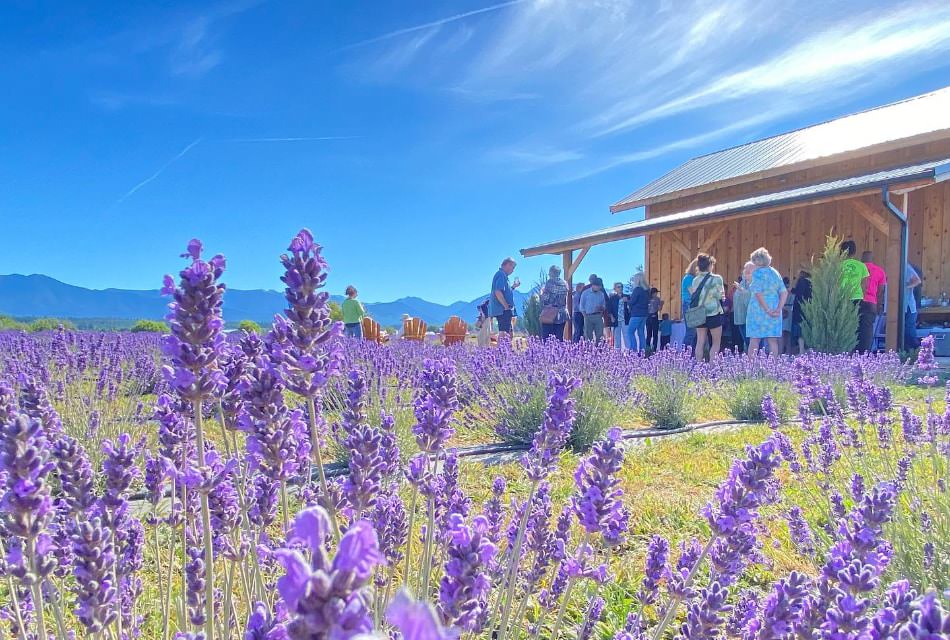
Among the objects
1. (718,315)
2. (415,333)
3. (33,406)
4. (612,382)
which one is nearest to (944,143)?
(718,315)

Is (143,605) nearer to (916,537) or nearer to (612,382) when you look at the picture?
(916,537)

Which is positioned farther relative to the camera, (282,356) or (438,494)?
(438,494)

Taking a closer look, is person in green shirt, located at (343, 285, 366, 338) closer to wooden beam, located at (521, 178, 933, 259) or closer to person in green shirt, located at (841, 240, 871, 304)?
wooden beam, located at (521, 178, 933, 259)

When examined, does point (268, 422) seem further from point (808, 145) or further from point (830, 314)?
point (808, 145)

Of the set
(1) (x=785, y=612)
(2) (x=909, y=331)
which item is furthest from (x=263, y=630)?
(2) (x=909, y=331)

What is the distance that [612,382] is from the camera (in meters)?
4.94

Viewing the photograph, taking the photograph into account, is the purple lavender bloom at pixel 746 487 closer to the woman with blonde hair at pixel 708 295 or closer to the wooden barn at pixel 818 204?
the woman with blonde hair at pixel 708 295

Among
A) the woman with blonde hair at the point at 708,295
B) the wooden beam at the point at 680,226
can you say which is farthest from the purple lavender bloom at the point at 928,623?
the wooden beam at the point at 680,226

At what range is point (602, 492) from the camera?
1.36 m

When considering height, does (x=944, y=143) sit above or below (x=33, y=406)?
above

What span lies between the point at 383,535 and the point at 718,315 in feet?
25.6

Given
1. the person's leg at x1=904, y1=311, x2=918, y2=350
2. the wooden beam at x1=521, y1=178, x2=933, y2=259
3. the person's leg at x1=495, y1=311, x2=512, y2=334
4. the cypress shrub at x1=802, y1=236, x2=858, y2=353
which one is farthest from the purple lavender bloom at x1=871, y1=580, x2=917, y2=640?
the person's leg at x1=904, y1=311, x2=918, y2=350

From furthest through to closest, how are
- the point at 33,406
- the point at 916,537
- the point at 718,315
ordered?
1. the point at 718,315
2. the point at 916,537
3. the point at 33,406

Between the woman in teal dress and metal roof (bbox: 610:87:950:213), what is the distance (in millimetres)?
5984
